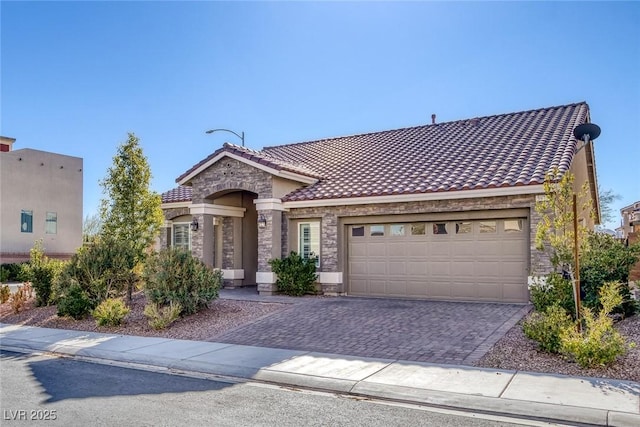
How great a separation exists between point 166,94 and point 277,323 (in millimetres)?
10826

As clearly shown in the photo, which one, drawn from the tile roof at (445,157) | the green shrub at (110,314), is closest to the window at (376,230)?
the tile roof at (445,157)

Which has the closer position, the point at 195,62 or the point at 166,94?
the point at 195,62

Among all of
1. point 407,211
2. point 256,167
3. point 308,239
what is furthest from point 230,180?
point 407,211

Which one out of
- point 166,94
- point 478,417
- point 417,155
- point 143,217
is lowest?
point 478,417

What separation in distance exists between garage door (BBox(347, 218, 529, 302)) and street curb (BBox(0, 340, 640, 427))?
25.5 ft

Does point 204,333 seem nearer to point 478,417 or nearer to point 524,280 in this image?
point 478,417

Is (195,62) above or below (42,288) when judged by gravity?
above

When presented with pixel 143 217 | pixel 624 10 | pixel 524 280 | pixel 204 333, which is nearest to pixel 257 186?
pixel 143 217

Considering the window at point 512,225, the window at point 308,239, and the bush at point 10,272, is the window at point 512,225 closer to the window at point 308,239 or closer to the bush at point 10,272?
the window at point 308,239

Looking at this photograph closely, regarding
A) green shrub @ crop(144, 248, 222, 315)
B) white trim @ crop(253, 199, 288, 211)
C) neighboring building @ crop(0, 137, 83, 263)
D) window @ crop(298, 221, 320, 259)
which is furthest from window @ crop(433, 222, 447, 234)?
neighboring building @ crop(0, 137, 83, 263)

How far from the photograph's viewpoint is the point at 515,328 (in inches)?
403

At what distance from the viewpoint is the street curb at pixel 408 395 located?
224 inches

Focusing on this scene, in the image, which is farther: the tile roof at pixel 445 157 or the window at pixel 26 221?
the window at pixel 26 221

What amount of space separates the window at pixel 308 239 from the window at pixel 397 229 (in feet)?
8.43
